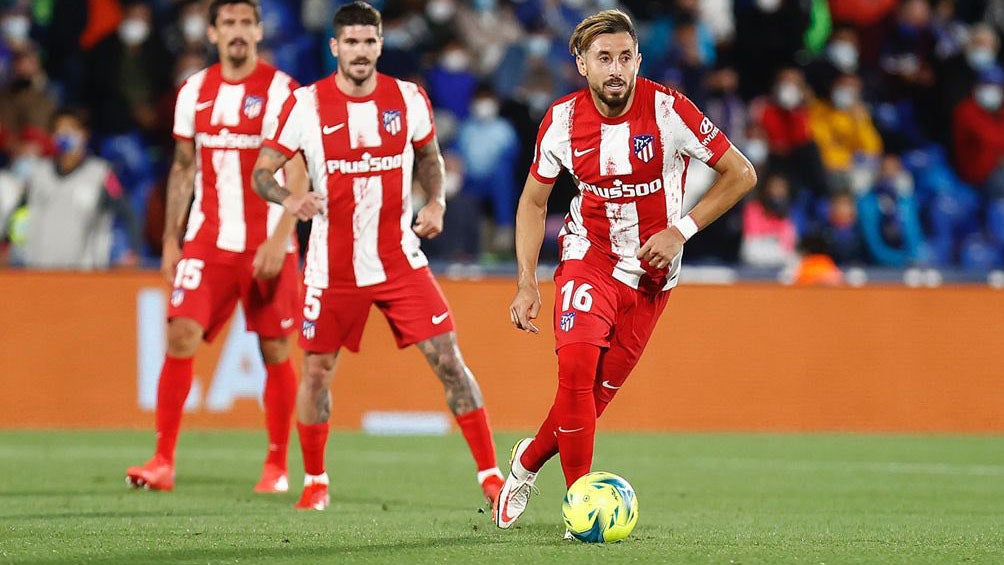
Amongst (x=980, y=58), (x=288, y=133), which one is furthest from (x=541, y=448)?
(x=980, y=58)

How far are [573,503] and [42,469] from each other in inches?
186

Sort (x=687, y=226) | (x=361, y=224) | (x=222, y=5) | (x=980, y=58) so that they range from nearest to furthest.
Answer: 1. (x=687, y=226)
2. (x=361, y=224)
3. (x=222, y=5)
4. (x=980, y=58)

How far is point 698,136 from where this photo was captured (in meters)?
6.75

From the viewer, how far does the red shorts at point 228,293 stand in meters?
8.97

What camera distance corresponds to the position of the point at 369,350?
41.9 ft

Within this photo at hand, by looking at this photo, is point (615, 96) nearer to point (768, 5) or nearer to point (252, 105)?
point (252, 105)

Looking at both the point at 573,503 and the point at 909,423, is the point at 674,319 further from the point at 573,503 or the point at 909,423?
the point at 573,503

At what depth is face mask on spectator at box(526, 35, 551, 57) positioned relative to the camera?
1638 cm

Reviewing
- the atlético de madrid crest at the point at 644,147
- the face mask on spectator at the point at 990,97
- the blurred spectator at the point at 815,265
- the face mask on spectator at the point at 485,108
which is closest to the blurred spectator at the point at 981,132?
the face mask on spectator at the point at 990,97

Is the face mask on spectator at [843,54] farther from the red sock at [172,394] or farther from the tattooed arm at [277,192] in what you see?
the tattooed arm at [277,192]

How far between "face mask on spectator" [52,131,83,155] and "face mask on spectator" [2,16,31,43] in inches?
92.2

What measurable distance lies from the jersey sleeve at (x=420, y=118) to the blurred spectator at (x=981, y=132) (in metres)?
10.2

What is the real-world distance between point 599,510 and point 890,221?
1009cm

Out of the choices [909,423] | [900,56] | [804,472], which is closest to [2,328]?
[804,472]
